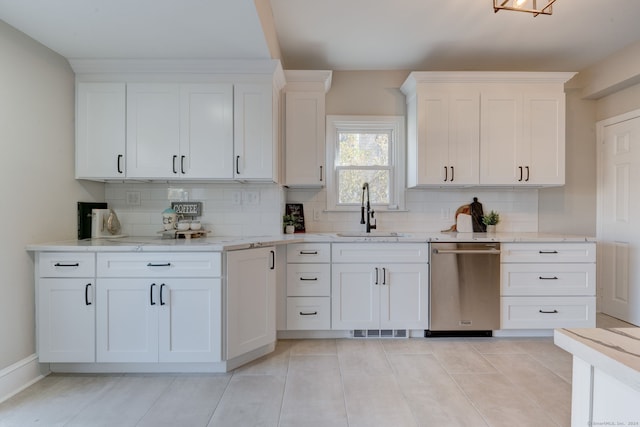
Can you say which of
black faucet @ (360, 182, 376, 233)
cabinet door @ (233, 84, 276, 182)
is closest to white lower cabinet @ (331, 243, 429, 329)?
black faucet @ (360, 182, 376, 233)

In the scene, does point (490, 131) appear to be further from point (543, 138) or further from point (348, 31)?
point (348, 31)

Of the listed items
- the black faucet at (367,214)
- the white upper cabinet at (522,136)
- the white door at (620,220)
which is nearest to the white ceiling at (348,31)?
the white upper cabinet at (522,136)

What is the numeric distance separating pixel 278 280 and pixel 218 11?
204 cm

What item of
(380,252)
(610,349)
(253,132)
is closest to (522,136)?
(380,252)

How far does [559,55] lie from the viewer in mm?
3244

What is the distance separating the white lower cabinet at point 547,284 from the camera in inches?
114

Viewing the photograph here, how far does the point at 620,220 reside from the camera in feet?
11.1

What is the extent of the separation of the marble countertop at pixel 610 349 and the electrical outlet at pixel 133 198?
3.24 meters

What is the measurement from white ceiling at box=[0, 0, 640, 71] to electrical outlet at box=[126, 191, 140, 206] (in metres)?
1.16

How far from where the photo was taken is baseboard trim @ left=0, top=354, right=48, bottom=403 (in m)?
2.04

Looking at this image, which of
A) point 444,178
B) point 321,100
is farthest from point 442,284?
point 321,100

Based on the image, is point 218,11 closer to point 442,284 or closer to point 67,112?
point 67,112

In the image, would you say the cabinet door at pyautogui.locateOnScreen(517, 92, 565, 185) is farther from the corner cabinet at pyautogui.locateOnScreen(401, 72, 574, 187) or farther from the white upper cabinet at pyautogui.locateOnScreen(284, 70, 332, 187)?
the white upper cabinet at pyautogui.locateOnScreen(284, 70, 332, 187)

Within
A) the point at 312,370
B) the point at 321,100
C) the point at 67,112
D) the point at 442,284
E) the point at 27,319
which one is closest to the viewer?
the point at 27,319
